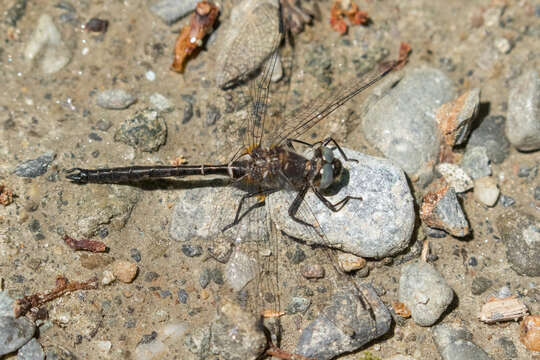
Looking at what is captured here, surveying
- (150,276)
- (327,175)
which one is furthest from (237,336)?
(327,175)

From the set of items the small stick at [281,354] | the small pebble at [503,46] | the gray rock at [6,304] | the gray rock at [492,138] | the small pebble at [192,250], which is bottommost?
the small stick at [281,354]

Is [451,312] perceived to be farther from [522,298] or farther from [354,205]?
[354,205]

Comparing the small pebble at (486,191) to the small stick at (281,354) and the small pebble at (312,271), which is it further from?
the small stick at (281,354)

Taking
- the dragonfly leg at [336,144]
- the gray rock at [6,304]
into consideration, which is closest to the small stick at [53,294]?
the gray rock at [6,304]

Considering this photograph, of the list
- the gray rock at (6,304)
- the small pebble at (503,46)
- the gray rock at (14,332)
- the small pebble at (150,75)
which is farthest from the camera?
the small pebble at (503,46)

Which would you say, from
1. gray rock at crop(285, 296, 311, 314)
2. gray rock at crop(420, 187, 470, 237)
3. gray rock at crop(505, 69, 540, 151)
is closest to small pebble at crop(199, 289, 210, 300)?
gray rock at crop(285, 296, 311, 314)

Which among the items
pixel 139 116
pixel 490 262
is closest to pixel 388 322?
pixel 490 262
